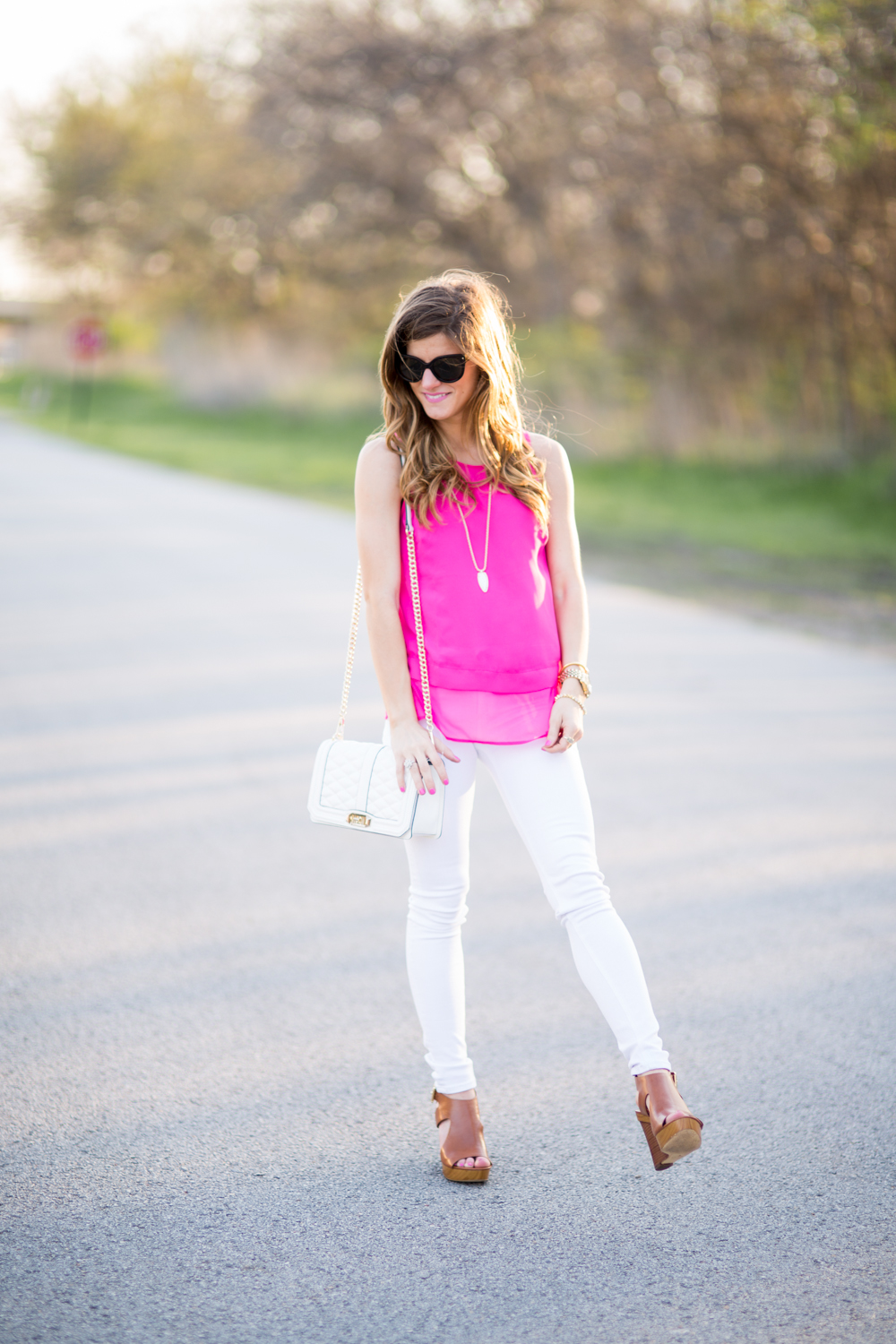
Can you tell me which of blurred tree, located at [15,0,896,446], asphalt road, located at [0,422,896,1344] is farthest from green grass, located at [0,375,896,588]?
asphalt road, located at [0,422,896,1344]

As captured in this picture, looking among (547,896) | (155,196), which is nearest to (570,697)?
(547,896)

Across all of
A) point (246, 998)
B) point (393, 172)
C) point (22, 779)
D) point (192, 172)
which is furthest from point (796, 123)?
point (192, 172)

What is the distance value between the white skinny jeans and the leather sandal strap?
4cm

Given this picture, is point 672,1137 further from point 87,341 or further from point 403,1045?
point 87,341

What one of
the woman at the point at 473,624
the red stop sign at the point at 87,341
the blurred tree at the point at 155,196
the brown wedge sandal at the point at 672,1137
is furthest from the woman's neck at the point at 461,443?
the red stop sign at the point at 87,341

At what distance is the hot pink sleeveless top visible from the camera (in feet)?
9.11

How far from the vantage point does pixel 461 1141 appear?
9.27 ft

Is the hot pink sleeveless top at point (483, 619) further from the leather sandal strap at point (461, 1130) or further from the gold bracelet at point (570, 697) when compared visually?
the leather sandal strap at point (461, 1130)

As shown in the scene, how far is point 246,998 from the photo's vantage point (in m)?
3.77

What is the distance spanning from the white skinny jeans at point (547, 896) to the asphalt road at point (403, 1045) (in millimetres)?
341

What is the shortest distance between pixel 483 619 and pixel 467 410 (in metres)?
0.46

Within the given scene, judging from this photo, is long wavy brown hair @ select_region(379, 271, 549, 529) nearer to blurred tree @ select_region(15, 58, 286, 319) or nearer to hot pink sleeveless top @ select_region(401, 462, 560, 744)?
hot pink sleeveless top @ select_region(401, 462, 560, 744)

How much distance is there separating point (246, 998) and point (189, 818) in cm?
172

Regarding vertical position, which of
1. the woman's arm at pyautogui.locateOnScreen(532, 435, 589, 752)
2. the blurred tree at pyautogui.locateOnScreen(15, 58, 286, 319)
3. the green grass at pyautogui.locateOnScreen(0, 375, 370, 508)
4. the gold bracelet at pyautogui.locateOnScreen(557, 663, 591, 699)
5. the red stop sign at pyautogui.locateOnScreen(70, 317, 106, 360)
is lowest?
the gold bracelet at pyautogui.locateOnScreen(557, 663, 591, 699)
